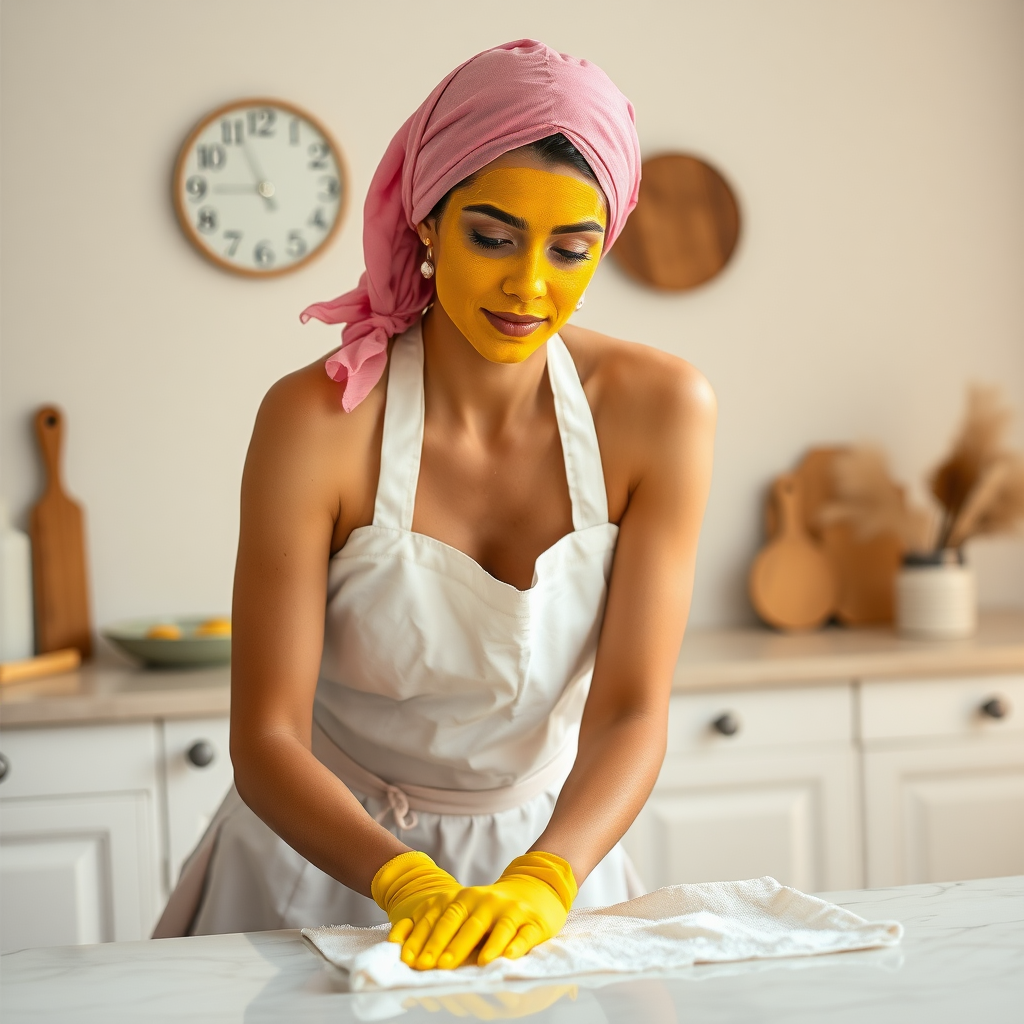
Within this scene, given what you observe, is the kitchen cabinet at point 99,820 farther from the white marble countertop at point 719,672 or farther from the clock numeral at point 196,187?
the clock numeral at point 196,187

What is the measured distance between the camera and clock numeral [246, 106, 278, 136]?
2.27 meters

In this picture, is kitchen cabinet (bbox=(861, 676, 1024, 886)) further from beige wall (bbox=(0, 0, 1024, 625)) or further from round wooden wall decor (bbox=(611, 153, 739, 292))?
round wooden wall decor (bbox=(611, 153, 739, 292))

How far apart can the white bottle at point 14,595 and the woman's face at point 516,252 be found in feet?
4.46

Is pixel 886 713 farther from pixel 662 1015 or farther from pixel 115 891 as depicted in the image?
pixel 662 1015

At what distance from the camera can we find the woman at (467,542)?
1.03 m

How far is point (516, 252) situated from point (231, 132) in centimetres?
141

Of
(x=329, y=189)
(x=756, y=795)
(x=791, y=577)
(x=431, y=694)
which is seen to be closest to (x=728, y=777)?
(x=756, y=795)

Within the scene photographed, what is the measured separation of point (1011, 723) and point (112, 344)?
178 centimetres

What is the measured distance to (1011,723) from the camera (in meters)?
2.11

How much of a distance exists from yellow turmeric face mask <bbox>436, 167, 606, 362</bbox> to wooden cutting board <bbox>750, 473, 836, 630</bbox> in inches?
56.5

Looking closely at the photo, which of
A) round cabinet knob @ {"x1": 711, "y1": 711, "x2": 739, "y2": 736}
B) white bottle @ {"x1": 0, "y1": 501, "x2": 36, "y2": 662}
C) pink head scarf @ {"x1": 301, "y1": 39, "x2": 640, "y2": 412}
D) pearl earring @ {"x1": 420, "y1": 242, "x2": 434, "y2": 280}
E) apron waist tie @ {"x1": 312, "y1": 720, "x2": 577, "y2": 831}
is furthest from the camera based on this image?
white bottle @ {"x1": 0, "y1": 501, "x2": 36, "y2": 662}

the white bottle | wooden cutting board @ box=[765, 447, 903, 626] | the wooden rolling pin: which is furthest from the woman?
wooden cutting board @ box=[765, 447, 903, 626]

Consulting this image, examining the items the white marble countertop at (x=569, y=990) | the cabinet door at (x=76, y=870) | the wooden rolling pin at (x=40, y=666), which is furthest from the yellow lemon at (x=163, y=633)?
the white marble countertop at (x=569, y=990)

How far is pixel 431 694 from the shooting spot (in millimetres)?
1197
